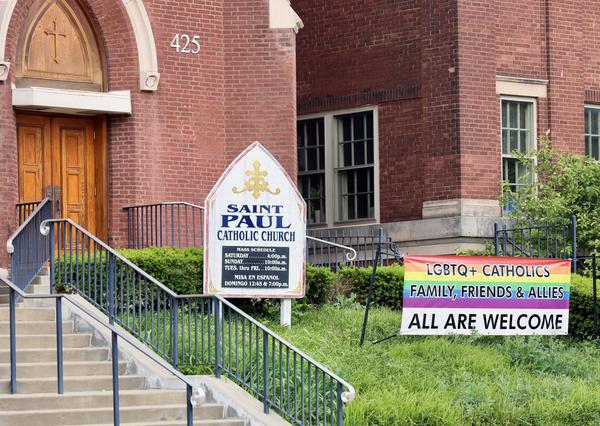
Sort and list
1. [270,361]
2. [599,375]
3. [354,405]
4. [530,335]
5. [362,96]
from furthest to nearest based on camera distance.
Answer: [362,96]
[530,335]
[599,375]
[270,361]
[354,405]

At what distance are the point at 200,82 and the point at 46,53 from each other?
2.53 meters

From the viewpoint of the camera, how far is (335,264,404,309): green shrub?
20.6m

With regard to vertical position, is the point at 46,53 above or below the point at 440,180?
above

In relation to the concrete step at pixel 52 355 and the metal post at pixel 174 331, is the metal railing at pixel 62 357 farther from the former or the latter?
the metal post at pixel 174 331

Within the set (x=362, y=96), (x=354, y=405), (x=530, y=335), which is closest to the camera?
(x=354, y=405)

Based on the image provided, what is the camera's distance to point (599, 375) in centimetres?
1750

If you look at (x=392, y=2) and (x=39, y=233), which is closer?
(x=39, y=233)

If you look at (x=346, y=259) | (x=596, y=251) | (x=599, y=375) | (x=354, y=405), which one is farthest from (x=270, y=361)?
(x=596, y=251)

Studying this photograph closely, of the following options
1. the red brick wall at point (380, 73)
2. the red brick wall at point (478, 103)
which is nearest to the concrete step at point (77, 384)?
the red brick wall at point (478, 103)

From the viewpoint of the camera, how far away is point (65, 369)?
1466 centimetres

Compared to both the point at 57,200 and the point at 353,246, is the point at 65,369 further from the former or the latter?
the point at 353,246

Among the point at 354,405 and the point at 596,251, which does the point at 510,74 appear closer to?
the point at 596,251

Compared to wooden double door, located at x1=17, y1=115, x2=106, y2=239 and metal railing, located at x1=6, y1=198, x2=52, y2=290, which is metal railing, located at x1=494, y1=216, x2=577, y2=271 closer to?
wooden double door, located at x1=17, y1=115, x2=106, y2=239

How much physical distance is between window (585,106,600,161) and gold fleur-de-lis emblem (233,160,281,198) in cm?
1024
